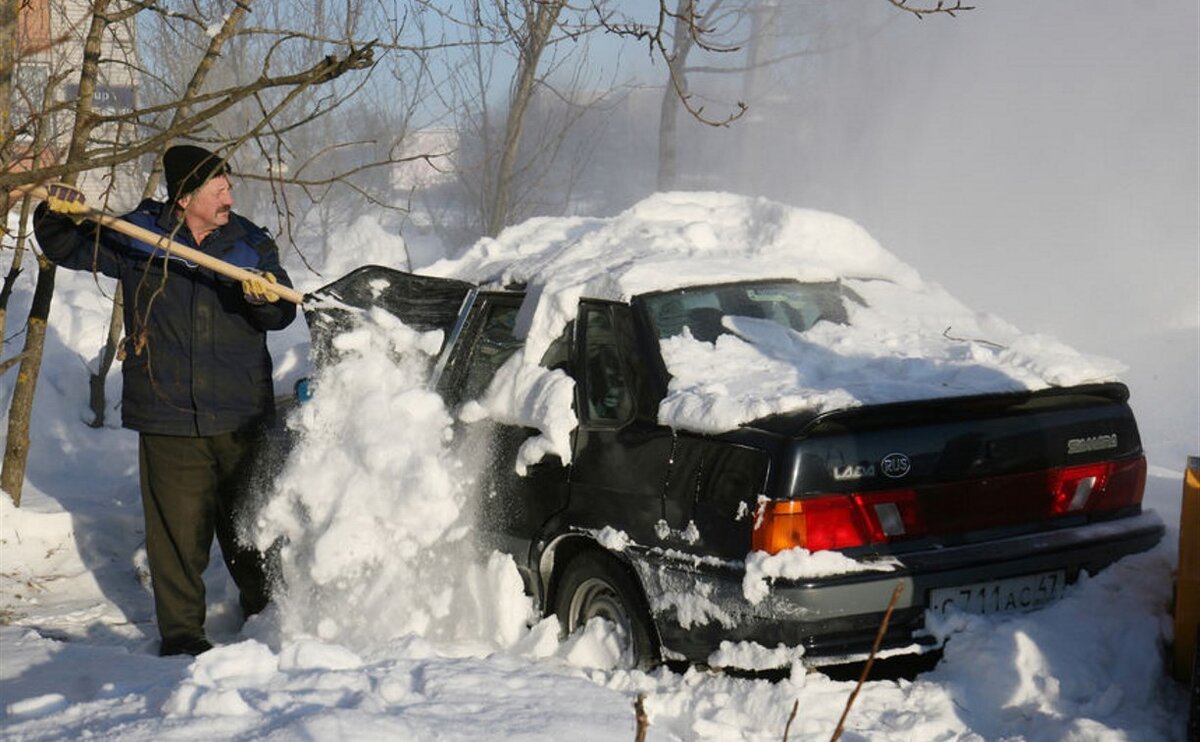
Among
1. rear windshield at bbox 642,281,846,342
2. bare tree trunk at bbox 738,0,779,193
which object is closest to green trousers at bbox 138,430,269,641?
rear windshield at bbox 642,281,846,342

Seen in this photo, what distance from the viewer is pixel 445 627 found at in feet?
16.4

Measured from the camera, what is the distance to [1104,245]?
767 inches

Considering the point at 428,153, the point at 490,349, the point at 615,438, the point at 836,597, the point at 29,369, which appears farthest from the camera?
the point at 428,153

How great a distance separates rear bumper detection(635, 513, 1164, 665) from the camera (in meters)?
3.98

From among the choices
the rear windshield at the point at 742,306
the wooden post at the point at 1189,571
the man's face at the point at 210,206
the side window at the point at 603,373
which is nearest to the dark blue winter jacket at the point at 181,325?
the man's face at the point at 210,206

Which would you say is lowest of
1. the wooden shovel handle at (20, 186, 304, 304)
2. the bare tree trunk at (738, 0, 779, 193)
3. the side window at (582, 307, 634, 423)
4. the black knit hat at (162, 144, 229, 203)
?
the side window at (582, 307, 634, 423)

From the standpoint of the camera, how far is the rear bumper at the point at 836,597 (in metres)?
3.98

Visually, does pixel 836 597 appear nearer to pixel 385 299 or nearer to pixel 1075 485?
pixel 1075 485

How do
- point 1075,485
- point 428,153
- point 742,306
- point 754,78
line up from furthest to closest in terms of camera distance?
point 754,78 → point 428,153 → point 742,306 → point 1075,485

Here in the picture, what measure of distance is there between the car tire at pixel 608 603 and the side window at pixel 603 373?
0.48 metres

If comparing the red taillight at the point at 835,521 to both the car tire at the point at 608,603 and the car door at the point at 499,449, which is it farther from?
the car door at the point at 499,449

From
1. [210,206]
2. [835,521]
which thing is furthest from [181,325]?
[835,521]

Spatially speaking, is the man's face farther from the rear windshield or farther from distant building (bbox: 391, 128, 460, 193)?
the rear windshield

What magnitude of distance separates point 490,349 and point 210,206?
1.24m
